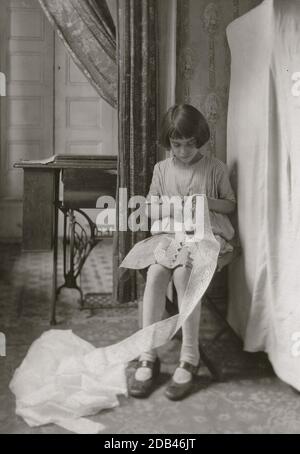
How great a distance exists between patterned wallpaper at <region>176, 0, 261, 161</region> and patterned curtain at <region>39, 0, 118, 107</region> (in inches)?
15.1

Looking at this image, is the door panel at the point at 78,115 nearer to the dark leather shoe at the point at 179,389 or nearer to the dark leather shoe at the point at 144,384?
the dark leather shoe at the point at 144,384

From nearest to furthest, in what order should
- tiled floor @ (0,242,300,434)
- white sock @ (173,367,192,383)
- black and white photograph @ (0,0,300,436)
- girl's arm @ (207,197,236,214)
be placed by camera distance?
tiled floor @ (0,242,300,434)
black and white photograph @ (0,0,300,436)
white sock @ (173,367,192,383)
girl's arm @ (207,197,236,214)

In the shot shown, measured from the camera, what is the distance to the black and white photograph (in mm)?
1908

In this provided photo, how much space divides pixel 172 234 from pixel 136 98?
739 mm

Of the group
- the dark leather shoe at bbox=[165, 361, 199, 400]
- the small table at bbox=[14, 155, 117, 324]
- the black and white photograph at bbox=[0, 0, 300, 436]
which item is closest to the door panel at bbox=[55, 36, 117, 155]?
the black and white photograph at bbox=[0, 0, 300, 436]

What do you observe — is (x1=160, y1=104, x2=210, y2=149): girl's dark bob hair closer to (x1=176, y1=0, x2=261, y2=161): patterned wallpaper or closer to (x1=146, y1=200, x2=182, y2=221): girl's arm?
(x1=146, y1=200, x2=182, y2=221): girl's arm

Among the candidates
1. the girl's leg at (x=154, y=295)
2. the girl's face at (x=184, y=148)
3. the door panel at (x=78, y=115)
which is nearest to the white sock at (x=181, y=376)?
the girl's leg at (x=154, y=295)

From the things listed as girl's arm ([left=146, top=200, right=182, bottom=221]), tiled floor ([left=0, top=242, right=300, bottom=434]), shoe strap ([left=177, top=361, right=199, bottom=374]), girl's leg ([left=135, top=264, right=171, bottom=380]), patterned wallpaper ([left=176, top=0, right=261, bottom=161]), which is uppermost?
patterned wallpaper ([left=176, top=0, right=261, bottom=161])

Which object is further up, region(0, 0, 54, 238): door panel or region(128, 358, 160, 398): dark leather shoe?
region(0, 0, 54, 238): door panel

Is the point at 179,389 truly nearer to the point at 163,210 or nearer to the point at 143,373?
the point at 143,373

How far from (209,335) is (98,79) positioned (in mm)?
1387

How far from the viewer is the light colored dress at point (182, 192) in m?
2.22

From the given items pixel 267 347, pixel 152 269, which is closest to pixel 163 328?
pixel 152 269
